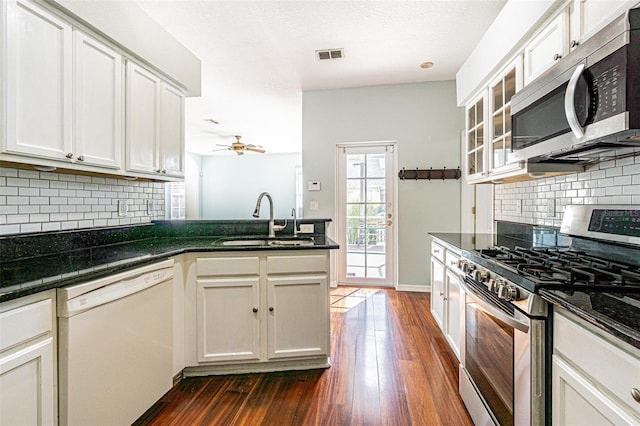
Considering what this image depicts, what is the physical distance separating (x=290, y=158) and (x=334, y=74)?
16.3 ft

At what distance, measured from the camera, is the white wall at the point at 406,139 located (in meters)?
4.02

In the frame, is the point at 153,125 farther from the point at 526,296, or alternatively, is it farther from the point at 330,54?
the point at 526,296

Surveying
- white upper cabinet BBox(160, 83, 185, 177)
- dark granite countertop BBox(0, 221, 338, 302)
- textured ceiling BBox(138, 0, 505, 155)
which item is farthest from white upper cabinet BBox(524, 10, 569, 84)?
white upper cabinet BBox(160, 83, 185, 177)

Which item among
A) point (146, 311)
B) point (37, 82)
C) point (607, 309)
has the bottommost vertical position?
point (146, 311)

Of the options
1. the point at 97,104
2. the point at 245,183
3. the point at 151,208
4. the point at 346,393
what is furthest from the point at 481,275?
the point at 245,183

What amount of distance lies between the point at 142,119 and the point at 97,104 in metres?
0.35

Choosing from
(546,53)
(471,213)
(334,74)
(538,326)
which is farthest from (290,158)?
Answer: (538,326)

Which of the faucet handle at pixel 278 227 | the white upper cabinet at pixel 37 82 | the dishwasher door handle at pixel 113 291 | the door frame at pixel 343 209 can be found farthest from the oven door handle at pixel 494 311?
the door frame at pixel 343 209

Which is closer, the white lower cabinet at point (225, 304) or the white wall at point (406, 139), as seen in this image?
the white lower cabinet at point (225, 304)

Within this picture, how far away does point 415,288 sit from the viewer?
4.07 meters

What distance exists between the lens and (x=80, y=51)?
1.61 meters

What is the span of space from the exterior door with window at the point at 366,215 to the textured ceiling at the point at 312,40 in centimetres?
100

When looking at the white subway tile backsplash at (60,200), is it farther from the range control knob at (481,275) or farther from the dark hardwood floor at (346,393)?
the range control knob at (481,275)

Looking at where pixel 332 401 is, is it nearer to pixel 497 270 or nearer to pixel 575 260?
pixel 497 270
